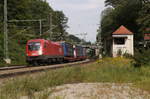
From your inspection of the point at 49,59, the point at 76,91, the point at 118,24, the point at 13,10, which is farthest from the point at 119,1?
the point at 76,91

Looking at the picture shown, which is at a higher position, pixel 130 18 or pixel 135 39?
pixel 130 18

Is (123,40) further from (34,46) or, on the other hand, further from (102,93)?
(102,93)

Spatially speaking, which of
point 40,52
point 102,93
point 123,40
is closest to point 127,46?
point 123,40

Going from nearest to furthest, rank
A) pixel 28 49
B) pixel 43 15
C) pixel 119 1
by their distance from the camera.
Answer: pixel 28 49, pixel 119 1, pixel 43 15

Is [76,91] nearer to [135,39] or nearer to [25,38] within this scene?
[25,38]

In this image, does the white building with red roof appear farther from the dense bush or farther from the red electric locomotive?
the dense bush

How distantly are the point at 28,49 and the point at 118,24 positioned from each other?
2062 inches

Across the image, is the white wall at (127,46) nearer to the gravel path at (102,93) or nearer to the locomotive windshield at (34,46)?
the locomotive windshield at (34,46)

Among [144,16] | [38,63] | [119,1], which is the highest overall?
[119,1]

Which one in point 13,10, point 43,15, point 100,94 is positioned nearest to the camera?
point 100,94

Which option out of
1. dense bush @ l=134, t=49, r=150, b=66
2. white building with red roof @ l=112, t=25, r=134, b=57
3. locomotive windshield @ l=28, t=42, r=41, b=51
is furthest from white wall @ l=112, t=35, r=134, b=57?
dense bush @ l=134, t=49, r=150, b=66

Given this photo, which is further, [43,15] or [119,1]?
[43,15]

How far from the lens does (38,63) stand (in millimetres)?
39031

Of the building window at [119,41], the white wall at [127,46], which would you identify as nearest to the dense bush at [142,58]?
the white wall at [127,46]
